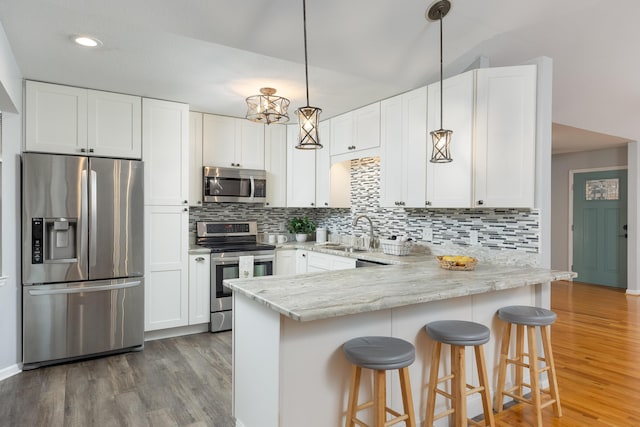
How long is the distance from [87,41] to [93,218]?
1488 mm

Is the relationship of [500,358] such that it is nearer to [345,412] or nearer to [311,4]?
[345,412]

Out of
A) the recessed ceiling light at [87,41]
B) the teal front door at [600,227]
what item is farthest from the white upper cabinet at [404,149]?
the teal front door at [600,227]

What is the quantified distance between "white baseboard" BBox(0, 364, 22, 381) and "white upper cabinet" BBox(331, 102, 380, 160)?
3581 millimetres

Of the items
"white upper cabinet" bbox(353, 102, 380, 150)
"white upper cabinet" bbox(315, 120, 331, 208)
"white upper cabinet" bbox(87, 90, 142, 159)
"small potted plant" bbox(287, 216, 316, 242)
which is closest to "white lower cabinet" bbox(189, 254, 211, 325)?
"white upper cabinet" bbox(87, 90, 142, 159)

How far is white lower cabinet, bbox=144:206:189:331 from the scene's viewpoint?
3.79m

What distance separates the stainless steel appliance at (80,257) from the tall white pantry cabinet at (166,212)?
7.9 inches

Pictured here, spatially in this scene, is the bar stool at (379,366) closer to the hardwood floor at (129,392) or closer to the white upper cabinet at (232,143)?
the hardwood floor at (129,392)

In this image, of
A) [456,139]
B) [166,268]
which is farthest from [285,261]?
[456,139]

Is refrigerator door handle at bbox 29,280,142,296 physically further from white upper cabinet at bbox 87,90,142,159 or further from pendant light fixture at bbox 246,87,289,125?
pendant light fixture at bbox 246,87,289,125

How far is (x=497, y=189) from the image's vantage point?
2.89 m

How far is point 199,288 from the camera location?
4.06 metres

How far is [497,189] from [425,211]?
1012 millimetres

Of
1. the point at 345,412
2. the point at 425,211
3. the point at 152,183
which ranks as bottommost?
the point at 345,412

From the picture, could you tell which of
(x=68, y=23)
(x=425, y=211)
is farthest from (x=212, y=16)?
(x=425, y=211)
